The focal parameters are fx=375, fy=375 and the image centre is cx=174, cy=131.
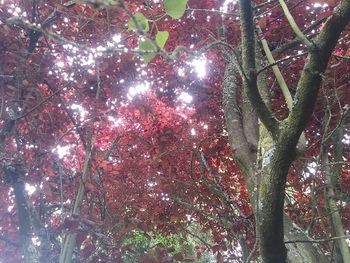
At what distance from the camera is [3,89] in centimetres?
409

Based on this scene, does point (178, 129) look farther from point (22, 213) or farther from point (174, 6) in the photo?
point (174, 6)

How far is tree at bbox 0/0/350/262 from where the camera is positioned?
2.18m

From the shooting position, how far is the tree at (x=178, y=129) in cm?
218

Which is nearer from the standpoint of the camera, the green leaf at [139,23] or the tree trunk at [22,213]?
the green leaf at [139,23]

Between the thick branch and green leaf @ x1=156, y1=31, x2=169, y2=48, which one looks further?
the thick branch

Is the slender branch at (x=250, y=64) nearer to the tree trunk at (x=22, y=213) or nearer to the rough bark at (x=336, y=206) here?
the rough bark at (x=336, y=206)

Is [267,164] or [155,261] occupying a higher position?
[267,164]

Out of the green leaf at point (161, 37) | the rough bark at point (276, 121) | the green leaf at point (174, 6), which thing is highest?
the rough bark at point (276, 121)

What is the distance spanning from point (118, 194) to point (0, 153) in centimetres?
155

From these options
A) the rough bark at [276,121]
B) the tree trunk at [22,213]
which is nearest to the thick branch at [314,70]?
the rough bark at [276,121]

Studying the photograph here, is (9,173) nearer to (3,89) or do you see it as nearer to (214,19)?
(3,89)

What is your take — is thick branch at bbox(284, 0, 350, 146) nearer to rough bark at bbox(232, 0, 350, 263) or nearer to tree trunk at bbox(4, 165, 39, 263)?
rough bark at bbox(232, 0, 350, 263)

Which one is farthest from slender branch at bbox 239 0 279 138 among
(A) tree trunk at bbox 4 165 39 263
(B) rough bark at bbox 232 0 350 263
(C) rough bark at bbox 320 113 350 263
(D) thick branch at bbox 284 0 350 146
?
(A) tree trunk at bbox 4 165 39 263

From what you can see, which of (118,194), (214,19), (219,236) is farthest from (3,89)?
(219,236)
